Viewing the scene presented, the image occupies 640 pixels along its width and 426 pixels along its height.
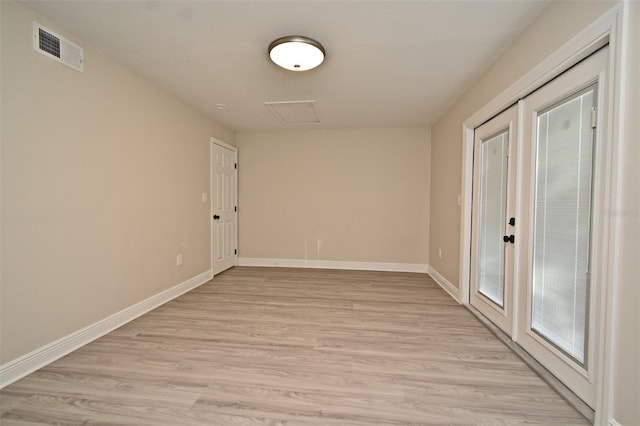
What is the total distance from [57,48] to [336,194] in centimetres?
374

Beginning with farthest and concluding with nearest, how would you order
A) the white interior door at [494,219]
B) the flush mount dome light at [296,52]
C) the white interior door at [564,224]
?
the white interior door at [494,219] → the flush mount dome light at [296,52] → the white interior door at [564,224]

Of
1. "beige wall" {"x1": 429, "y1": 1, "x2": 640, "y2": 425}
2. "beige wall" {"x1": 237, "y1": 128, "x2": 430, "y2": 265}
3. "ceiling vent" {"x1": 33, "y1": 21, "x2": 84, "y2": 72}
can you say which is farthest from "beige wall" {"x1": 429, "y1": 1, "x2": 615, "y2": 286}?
"ceiling vent" {"x1": 33, "y1": 21, "x2": 84, "y2": 72}

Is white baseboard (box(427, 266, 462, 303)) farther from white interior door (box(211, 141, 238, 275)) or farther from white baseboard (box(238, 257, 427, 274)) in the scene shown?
white interior door (box(211, 141, 238, 275))

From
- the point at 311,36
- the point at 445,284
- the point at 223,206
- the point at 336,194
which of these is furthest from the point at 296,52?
the point at 445,284

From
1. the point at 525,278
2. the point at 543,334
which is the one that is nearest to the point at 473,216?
the point at 525,278

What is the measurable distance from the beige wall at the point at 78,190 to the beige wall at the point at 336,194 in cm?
172

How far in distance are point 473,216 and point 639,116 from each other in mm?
1901

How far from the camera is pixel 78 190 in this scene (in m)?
2.14

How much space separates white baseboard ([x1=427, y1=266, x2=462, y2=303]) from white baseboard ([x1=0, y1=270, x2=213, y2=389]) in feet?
11.6

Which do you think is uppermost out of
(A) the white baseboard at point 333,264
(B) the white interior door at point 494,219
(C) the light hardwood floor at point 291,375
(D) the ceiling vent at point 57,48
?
(D) the ceiling vent at point 57,48

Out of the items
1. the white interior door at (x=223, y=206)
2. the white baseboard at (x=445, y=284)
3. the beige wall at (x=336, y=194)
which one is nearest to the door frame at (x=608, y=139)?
the white baseboard at (x=445, y=284)

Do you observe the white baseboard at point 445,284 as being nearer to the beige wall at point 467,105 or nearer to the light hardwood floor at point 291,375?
the beige wall at point 467,105

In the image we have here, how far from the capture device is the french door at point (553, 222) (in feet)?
4.91

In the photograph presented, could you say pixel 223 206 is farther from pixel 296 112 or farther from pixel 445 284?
pixel 445 284
